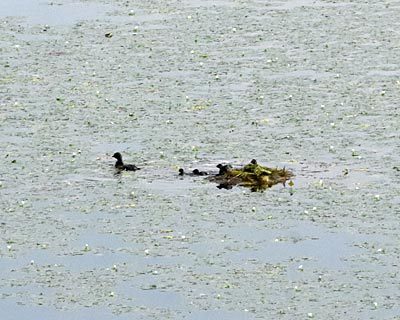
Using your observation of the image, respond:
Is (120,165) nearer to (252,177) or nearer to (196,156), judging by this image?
(196,156)

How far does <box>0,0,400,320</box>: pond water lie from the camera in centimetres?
1892

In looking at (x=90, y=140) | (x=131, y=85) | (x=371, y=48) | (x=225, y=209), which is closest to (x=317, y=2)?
(x=371, y=48)

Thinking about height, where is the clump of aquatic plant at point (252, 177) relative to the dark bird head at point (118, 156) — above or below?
below

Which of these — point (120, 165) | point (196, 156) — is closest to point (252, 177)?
point (196, 156)

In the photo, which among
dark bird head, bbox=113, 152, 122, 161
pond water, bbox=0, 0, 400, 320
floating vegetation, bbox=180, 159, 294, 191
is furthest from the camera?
dark bird head, bbox=113, 152, 122, 161

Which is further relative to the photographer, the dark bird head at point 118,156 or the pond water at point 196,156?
the dark bird head at point 118,156

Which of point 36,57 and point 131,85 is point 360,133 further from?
point 36,57

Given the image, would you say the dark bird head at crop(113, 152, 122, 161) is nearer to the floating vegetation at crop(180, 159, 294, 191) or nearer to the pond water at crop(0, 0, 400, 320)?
the pond water at crop(0, 0, 400, 320)

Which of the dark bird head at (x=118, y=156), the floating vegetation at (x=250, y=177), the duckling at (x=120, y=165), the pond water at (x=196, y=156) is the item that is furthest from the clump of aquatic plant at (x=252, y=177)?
the dark bird head at (x=118, y=156)

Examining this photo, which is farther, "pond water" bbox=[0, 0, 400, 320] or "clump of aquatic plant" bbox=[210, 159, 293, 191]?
"clump of aquatic plant" bbox=[210, 159, 293, 191]

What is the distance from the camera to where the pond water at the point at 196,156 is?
62.1ft

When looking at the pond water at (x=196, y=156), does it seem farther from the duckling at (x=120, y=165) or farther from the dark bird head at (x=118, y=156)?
the dark bird head at (x=118, y=156)

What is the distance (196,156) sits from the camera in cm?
2372

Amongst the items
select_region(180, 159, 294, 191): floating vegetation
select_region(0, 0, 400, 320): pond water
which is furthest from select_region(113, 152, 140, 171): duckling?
select_region(180, 159, 294, 191): floating vegetation
